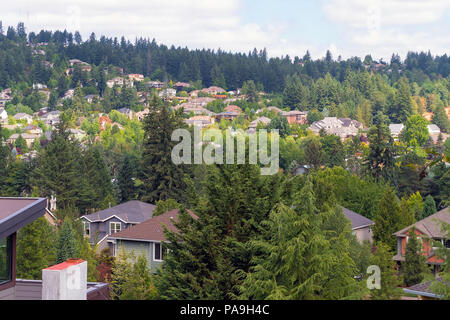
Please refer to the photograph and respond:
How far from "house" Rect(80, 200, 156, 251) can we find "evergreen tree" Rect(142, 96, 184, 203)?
31.8 feet

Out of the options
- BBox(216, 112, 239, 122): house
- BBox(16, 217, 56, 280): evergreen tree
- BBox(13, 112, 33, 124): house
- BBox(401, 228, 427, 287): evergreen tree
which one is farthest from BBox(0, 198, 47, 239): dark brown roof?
BBox(13, 112, 33, 124): house

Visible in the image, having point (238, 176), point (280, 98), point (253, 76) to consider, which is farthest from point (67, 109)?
point (238, 176)

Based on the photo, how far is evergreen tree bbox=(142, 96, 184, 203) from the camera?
51.0m

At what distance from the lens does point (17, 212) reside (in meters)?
9.20

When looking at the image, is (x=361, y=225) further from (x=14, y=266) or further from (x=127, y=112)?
(x=127, y=112)

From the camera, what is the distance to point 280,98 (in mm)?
172125

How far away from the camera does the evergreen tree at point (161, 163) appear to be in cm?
5103

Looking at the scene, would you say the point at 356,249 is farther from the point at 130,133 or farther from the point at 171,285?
the point at 130,133

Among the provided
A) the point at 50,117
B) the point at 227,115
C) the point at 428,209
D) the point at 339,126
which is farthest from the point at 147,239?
the point at 50,117

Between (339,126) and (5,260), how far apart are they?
5049 inches

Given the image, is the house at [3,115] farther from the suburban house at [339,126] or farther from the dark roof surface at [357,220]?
the dark roof surface at [357,220]

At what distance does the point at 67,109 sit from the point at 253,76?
67282mm

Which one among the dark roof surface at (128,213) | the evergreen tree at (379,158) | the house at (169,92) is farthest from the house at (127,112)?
the dark roof surface at (128,213)

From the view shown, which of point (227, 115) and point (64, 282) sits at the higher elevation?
point (227, 115)
